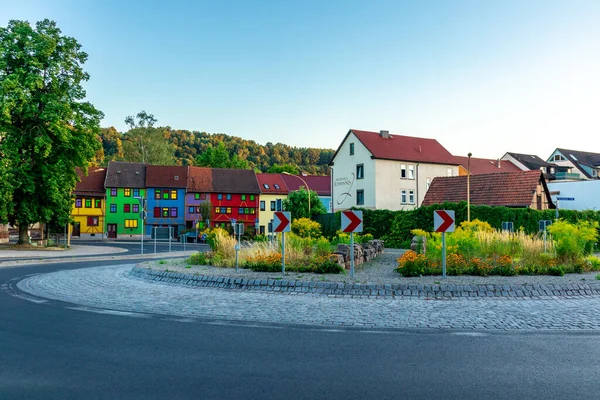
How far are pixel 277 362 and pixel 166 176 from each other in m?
75.4

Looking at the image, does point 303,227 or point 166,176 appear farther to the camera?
point 166,176

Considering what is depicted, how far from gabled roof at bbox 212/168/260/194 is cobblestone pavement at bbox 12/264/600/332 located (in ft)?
216

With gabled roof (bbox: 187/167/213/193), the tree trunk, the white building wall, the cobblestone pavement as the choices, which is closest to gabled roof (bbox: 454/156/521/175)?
the white building wall

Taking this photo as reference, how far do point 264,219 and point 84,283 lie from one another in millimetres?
66758

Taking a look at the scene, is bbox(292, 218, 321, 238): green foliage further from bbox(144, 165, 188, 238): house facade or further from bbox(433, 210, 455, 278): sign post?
bbox(144, 165, 188, 238): house facade

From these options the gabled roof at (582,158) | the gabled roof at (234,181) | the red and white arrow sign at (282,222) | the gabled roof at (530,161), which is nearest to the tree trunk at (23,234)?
the red and white arrow sign at (282,222)

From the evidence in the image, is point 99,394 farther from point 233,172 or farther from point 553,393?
point 233,172

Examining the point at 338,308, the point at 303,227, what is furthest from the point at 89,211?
the point at 338,308

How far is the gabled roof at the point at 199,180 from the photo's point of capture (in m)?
78.7

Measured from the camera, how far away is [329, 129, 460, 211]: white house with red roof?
57.5 metres

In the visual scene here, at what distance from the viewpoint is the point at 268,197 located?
8312 cm

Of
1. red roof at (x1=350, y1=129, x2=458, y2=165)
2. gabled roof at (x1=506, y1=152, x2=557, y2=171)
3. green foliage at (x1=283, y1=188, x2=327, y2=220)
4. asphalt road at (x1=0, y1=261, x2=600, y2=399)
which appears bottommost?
asphalt road at (x1=0, y1=261, x2=600, y2=399)

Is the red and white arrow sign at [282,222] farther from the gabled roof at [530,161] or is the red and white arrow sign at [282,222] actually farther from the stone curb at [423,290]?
the gabled roof at [530,161]

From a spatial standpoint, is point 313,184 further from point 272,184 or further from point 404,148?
point 404,148
